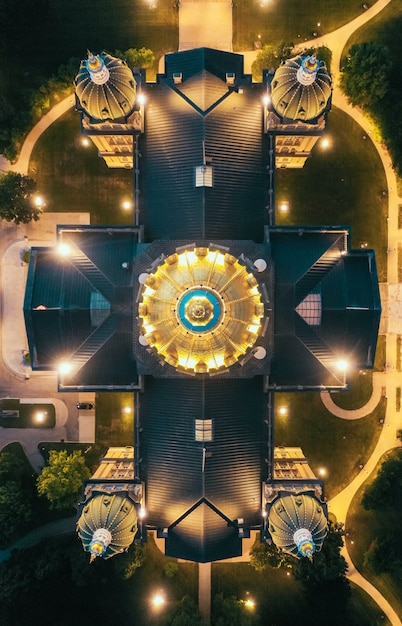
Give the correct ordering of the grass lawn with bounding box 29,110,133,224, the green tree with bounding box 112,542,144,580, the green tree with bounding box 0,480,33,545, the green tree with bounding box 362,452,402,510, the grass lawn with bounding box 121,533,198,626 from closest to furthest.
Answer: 1. the green tree with bounding box 0,480,33,545
2. the green tree with bounding box 112,542,144,580
3. the green tree with bounding box 362,452,402,510
4. the grass lawn with bounding box 121,533,198,626
5. the grass lawn with bounding box 29,110,133,224

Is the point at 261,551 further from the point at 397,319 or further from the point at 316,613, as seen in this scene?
the point at 397,319

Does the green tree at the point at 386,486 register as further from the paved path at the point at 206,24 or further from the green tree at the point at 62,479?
the paved path at the point at 206,24

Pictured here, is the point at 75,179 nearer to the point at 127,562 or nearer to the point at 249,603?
the point at 127,562

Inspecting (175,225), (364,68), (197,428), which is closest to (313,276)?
(175,225)

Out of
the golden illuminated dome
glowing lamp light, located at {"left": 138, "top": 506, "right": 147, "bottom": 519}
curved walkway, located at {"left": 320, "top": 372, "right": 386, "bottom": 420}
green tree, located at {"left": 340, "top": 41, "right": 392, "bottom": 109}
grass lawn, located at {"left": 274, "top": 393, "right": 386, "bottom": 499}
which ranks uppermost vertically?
green tree, located at {"left": 340, "top": 41, "right": 392, "bottom": 109}

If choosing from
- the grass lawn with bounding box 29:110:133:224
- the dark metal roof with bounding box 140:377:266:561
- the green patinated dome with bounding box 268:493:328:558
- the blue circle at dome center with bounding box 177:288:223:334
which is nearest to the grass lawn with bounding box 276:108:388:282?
the grass lawn with bounding box 29:110:133:224

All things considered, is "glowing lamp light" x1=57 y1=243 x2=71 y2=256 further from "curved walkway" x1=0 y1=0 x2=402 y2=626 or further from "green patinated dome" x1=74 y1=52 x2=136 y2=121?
"curved walkway" x1=0 y1=0 x2=402 y2=626

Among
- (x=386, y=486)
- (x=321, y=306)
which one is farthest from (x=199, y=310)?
(x=386, y=486)
